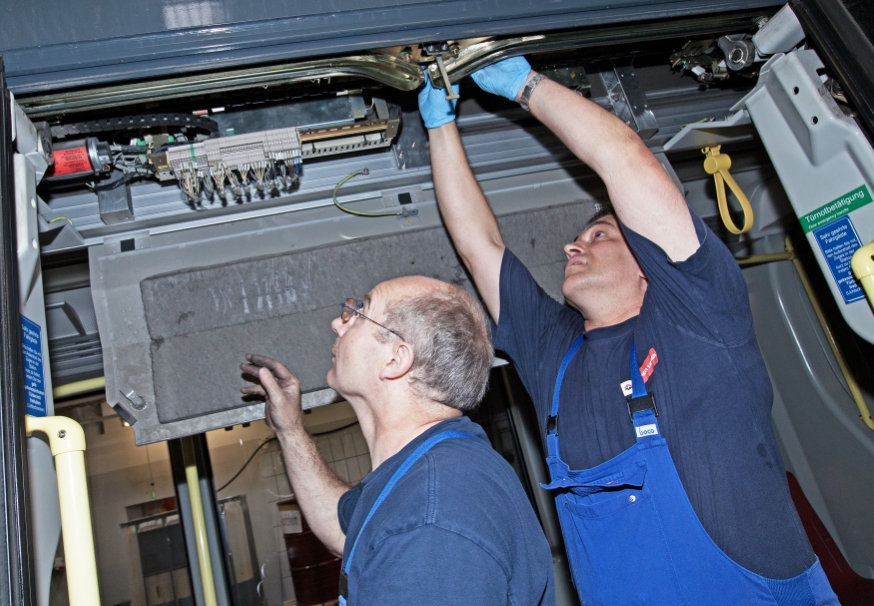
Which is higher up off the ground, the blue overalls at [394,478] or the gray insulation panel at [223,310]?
the gray insulation panel at [223,310]

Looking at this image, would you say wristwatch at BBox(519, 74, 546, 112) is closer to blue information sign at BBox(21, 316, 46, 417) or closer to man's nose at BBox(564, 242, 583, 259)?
man's nose at BBox(564, 242, 583, 259)

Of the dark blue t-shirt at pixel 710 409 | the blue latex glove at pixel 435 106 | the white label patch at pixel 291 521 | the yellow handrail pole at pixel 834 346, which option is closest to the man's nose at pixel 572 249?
the dark blue t-shirt at pixel 710 409

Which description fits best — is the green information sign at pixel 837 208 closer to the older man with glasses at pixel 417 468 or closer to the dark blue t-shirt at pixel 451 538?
the older man with glasses at pixel 417 468

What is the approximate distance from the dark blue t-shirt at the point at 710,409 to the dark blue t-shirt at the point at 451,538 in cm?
47

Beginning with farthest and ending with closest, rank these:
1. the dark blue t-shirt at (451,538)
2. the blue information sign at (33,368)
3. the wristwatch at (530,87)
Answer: the wristwatch at (530,87) < the blue information sign at (33,368) < the dark blue t-shirt at (451,538)

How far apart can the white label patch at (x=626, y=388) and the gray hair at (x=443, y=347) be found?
1.26 feet

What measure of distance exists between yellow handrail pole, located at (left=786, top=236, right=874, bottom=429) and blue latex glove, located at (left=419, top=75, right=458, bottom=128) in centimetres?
203

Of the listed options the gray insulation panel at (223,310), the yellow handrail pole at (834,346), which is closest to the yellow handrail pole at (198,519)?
the gray insulation panel at (223,310)

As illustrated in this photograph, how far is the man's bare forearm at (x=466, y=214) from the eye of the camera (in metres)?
2.03

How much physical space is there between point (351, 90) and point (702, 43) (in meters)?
1.02

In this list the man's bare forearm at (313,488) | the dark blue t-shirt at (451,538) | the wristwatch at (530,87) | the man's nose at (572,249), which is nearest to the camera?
the dark blue t-shirt at (451,538)

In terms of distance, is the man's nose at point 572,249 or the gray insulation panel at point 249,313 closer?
the gray insulation panel at point 249,313

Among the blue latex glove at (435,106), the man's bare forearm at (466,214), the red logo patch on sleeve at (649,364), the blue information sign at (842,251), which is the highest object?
the blue latex glove at (435,106)

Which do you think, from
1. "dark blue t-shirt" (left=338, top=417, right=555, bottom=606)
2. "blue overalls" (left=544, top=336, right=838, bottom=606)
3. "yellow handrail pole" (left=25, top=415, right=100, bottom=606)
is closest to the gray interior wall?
"blue overalls" (left=544, top=336, right=838, bottom=606)
